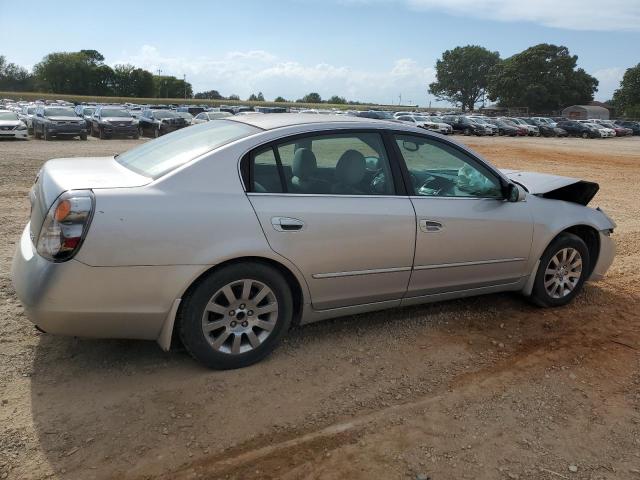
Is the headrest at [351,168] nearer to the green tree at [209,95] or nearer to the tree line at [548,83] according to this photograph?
the tree line at [548,83]

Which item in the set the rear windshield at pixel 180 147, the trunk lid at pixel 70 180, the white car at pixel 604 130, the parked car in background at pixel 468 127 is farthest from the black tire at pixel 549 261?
the white car at pixel 604 130

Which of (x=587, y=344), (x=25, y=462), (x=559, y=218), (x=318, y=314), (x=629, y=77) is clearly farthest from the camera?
(x=629, y=77)

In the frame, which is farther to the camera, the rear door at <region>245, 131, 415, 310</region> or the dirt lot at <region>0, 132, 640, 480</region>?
the rear door at <region>245, 131, 415, 310</region>

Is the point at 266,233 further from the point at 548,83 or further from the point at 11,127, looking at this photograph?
the point at 548,83

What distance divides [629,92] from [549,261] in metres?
108

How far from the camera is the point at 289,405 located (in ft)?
10.4

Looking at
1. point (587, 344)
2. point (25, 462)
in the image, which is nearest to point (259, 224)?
point (25, 462)

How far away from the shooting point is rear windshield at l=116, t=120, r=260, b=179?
11.4 feet

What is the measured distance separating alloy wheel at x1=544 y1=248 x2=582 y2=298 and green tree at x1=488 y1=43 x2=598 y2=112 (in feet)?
333

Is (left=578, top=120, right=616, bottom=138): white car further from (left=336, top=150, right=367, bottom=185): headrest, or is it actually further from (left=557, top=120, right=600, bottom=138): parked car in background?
(left=336, top=150, right=367, bottom=185): headrest

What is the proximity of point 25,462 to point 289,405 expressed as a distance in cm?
135

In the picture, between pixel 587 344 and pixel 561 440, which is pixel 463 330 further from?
pixel 561 440

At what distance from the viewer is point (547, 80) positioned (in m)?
97.4

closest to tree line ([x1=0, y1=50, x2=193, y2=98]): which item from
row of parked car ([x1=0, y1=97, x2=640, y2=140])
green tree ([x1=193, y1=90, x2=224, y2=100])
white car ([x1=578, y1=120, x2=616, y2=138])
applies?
green tree ([x1=193, y1=90, x2=224, y2=100])
